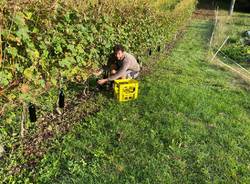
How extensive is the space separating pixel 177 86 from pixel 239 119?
162 centimetres

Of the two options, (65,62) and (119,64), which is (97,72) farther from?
(65,62)

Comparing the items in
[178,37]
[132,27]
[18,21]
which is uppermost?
[18,21]

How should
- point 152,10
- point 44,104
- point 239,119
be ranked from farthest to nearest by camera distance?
1. point 152,10
2. point 239,119
3. point 44,104

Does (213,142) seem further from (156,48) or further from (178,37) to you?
(178,37)

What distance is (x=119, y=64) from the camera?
6.00 m

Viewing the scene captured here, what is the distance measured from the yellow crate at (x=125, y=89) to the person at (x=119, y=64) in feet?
0.57

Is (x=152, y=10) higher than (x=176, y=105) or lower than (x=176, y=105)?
higher

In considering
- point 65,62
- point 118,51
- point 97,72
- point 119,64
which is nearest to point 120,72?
point 119,64

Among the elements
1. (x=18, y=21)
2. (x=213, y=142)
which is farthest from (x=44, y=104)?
(x=213, y=142)

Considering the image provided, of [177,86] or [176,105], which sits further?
[177,86]

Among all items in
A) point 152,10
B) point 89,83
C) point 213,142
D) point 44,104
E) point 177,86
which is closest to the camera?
point 213,142

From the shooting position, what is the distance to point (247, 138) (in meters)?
4.93

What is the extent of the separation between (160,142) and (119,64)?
6.32ft

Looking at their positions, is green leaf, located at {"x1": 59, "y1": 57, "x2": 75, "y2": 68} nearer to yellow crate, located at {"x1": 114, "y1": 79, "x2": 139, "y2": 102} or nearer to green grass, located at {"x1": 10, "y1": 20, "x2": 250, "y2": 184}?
green grass, located at {"x1": 10, "y1": 20, "x2": 250, "y2": 184}
